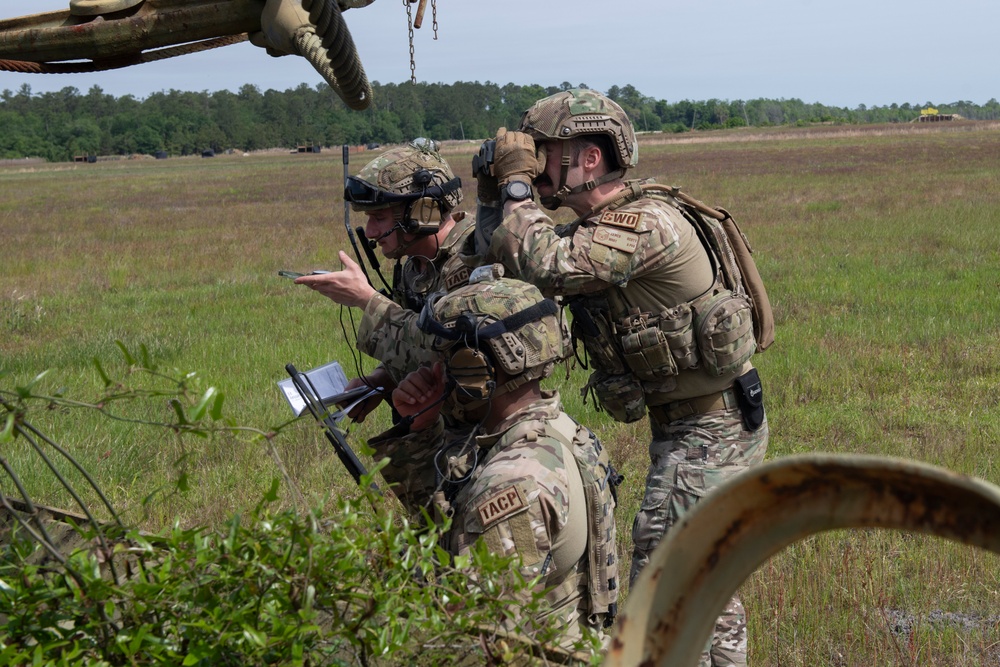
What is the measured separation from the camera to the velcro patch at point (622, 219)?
412cm

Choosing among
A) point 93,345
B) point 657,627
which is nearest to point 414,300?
point 657,627

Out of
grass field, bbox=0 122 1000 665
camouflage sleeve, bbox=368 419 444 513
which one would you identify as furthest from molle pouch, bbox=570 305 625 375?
grass field, bbox=0 122 1000 665

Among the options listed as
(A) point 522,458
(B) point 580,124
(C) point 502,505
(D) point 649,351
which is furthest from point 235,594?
(B) point 580,124

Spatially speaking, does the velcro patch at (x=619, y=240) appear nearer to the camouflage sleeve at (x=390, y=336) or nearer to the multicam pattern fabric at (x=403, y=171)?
the camouflage sleeve at (x=390, y=336)

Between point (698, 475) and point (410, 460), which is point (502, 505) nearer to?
point (698, 475)

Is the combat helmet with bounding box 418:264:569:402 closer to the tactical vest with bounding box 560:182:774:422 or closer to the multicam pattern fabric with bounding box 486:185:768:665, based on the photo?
the multicam pattern fabric with bounding box 486:185:768:665

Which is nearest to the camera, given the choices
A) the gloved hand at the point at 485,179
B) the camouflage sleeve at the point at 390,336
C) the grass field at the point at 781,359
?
the gloved hand at the point at 485,179

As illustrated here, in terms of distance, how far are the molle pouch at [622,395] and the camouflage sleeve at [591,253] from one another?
41 centimetres

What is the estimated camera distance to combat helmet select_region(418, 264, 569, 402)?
3623 mm

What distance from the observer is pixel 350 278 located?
15.5 ft

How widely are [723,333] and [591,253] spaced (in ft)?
2.01

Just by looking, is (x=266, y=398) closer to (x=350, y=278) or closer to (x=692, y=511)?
(x=350, y=278)

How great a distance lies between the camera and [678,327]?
420 cm

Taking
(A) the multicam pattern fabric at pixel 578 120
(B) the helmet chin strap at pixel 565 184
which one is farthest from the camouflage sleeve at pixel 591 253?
(A) the multicam pattern fabric at pixel 578 120
